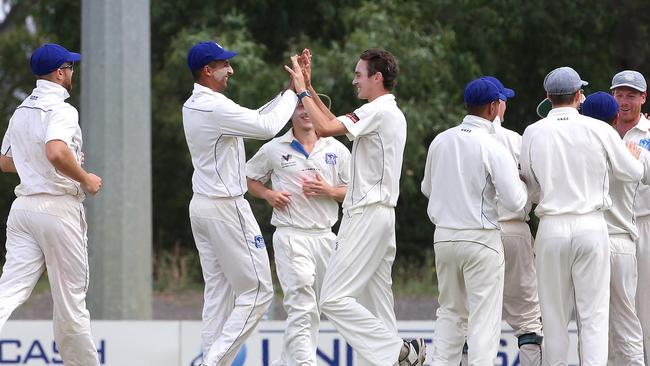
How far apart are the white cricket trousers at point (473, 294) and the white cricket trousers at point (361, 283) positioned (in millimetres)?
375

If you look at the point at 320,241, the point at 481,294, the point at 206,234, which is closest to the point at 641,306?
the point at 481,294

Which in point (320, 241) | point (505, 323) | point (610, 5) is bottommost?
point (505, 323)

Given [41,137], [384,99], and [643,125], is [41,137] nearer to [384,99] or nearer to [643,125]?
[384,99]

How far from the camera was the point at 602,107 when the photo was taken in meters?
10.0

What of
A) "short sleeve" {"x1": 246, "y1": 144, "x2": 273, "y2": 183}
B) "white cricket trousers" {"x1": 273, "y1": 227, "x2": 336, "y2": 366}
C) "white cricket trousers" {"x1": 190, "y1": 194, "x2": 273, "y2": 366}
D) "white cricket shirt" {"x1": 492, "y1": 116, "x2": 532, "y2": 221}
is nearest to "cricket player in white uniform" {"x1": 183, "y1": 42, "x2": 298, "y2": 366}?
"white cricket trousers" {"x1": 190, "y1": 194, "x2": 273, "y2": 366}

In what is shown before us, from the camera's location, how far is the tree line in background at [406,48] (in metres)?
18.7

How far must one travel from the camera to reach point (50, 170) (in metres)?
9.72

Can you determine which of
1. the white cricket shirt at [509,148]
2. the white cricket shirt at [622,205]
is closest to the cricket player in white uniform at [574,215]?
the white cricket shirt at [622,205]

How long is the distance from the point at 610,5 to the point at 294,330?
12.2 metres

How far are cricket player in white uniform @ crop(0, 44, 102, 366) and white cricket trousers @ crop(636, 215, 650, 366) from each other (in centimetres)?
398

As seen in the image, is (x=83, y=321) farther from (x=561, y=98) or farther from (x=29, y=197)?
(x=561, y=98)

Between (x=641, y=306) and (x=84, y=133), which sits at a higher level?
(x=84, y=133)

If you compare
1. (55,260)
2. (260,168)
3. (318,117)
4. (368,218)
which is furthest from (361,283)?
(55,260)

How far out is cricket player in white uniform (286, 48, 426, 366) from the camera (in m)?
9.75
